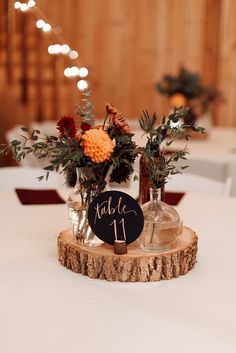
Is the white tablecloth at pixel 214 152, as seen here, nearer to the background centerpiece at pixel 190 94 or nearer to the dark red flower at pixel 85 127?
the background centerpiece at pixel 190 94

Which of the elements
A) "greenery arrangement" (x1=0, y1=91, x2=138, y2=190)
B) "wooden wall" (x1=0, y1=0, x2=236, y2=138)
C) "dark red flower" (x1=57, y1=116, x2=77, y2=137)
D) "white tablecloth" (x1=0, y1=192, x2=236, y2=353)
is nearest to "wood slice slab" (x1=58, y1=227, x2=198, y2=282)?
"white tablecloth" (x1=0, y1=192, x2=236, y2=353)

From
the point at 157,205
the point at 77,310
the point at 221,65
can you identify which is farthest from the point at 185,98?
the point at 77,310

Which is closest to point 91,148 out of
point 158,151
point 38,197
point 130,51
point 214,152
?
point 158,151

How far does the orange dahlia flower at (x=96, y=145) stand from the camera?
1.41m

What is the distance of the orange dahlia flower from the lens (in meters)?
1.41

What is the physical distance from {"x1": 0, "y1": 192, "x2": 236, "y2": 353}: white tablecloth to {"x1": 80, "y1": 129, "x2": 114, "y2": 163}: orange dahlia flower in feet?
1.07

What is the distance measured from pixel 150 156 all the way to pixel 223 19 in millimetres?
4384

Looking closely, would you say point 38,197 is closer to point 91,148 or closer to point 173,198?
point 173,198

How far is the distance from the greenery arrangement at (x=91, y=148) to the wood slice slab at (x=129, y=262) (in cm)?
18

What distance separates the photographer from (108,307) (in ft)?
4.27

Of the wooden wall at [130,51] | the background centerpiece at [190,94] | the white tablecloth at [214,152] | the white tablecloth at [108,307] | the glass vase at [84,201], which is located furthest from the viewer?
the wooden wall at [130,51]

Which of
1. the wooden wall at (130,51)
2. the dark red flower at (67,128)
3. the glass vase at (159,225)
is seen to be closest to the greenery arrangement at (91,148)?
the dark red flower at (67,128)

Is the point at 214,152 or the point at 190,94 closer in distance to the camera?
the point at 214,152

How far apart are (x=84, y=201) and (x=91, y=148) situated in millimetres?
213
